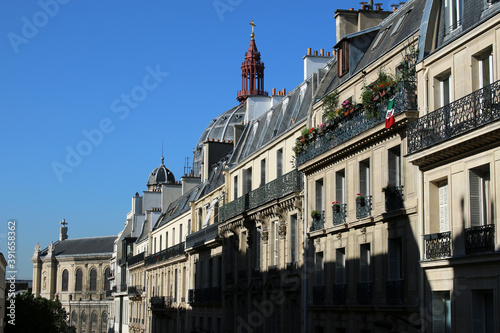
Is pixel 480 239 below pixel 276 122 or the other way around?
below

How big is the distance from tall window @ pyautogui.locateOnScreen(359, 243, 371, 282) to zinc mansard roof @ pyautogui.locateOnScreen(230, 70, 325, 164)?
762cm

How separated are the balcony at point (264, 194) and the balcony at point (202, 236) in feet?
4.52

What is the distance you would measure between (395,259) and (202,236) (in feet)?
74.0

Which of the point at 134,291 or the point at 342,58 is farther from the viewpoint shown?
the point at 134,291

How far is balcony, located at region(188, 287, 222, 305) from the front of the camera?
4081 cm

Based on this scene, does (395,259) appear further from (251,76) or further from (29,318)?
(251,76)

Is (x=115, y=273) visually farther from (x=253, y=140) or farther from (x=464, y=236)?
(x=464, y=236)

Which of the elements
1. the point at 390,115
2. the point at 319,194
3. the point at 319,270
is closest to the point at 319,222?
the point at 319,194

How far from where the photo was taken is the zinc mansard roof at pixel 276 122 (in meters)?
32.6

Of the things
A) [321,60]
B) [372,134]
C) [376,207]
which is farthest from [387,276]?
[321,60]

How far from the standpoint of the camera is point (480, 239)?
1753 cm

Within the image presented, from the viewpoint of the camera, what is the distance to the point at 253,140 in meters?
39.7

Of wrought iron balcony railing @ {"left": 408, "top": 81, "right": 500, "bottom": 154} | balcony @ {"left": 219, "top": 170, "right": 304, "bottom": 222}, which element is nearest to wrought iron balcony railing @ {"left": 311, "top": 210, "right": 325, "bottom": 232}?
balcony @ {"left": 219, "top": 170, "right": 304, "bottom": 222}

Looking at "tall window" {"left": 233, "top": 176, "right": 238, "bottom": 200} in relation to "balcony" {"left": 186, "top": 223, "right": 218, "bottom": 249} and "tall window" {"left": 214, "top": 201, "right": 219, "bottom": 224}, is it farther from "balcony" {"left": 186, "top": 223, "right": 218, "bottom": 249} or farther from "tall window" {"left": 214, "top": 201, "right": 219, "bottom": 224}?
"tall window" {"left": 214, "top": 201, "right": 219, "bottom": 224}
